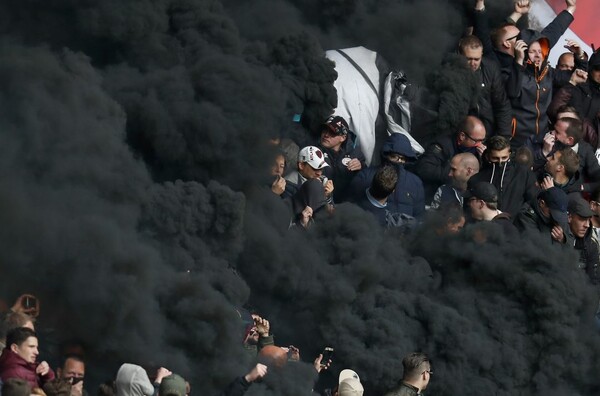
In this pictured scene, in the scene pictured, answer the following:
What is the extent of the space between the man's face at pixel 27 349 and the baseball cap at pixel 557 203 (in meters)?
6.25

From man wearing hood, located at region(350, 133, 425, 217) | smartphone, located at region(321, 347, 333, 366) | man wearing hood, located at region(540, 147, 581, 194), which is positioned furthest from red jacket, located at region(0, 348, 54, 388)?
man wearing hood, located at region(540, 147, 581, 194)

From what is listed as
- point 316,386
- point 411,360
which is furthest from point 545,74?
point 411,360

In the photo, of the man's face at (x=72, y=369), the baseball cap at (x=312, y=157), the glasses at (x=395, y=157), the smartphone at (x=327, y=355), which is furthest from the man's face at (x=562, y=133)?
the man's face at (x=72, y=369)

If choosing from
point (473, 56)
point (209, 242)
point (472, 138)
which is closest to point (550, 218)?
point (472, 138)

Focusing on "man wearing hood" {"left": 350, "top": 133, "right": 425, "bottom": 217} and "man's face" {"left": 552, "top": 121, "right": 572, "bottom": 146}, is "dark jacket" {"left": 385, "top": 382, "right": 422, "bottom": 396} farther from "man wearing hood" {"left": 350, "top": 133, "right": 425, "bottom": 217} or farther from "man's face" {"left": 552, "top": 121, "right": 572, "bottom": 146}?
"man's face" {"left": 552, "top": 121, "right": 572, "bottom": 146}

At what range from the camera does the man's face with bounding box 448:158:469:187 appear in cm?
1845

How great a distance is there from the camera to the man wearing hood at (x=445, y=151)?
61.4 ft

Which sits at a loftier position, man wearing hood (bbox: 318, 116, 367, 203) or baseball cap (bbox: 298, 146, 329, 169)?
baseball cap (bbox: 298, 146, 329, 169)

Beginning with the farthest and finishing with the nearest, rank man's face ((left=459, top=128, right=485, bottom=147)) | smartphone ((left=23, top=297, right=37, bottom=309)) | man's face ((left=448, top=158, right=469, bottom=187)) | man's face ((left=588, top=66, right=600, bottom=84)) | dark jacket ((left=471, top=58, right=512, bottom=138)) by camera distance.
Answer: man's face ((left=588, top=66, right=600, bottom=84)), dark jacket ((left=471, top=58, right=512, bottom=138)), man's face ((left=459, top=128, right=485, bottom=147)), man's face ((left=448, top=158, right=469, bottom=187)), smartphone ((left=23, top=297, right=37, bottom=309))

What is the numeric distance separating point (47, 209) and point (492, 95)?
20.8ft

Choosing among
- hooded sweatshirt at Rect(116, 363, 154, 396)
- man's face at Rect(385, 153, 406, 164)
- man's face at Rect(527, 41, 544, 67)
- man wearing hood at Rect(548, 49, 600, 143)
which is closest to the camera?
hooded sweatshirt at Rect(116, 363, 154, 396)

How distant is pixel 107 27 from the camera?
17.2m

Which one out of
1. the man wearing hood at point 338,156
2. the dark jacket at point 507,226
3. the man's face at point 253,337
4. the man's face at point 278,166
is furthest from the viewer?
the man wearing hood at point 338,156

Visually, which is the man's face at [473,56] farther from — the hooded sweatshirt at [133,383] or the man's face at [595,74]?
the hooded sweatshirt at [133,383]
